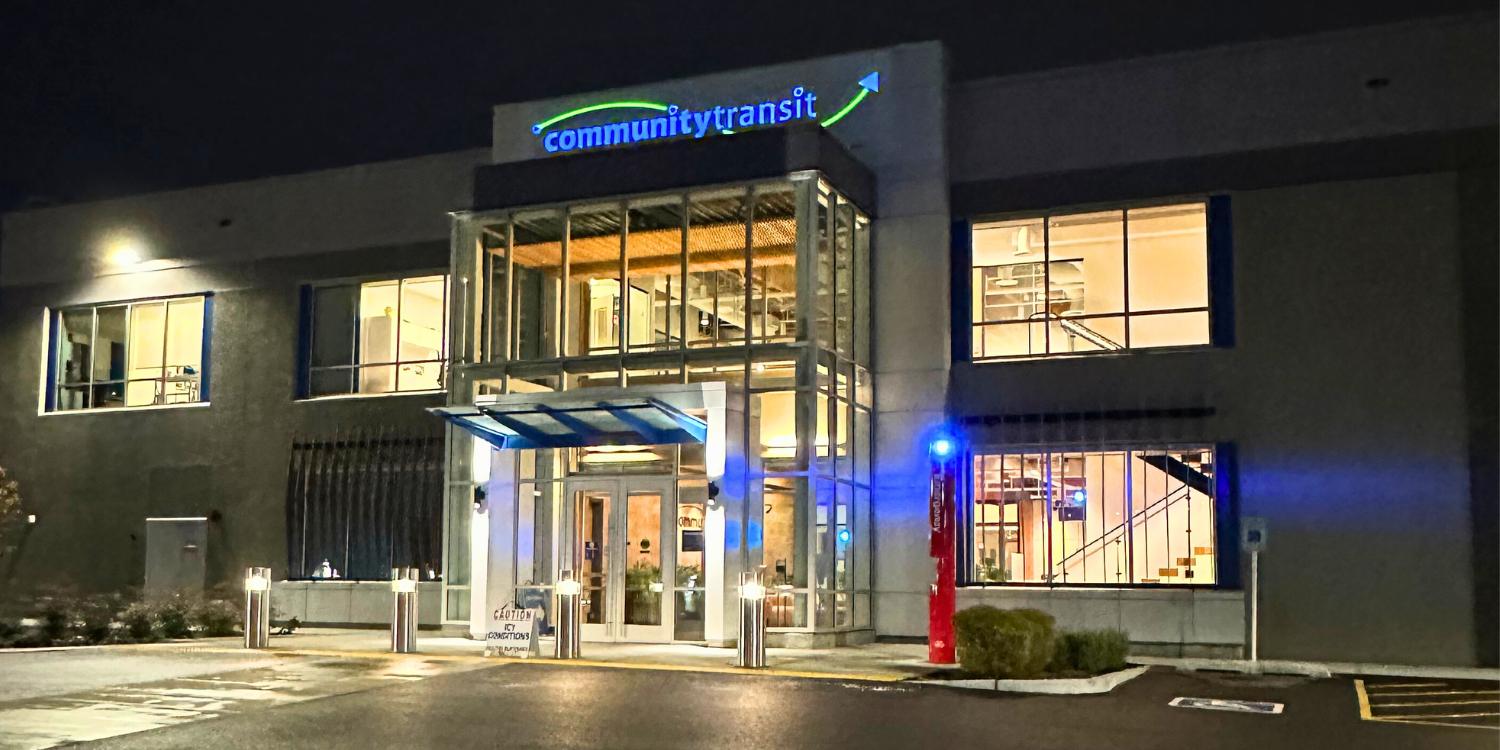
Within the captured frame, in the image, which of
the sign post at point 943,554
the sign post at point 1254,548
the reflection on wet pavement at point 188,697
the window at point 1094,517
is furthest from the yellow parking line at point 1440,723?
the reflection on wet pavement at point 188,697

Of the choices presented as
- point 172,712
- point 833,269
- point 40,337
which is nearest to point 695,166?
point 833,269

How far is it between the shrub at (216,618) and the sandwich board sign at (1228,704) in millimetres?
15946

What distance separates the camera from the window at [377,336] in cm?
2723

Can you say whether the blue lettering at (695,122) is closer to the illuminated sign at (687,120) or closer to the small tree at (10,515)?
the illuminated sign at (687,120)

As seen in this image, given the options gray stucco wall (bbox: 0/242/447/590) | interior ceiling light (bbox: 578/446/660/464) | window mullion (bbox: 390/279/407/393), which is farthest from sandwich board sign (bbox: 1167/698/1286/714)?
window mullion (bbox: 390/279/407/393)

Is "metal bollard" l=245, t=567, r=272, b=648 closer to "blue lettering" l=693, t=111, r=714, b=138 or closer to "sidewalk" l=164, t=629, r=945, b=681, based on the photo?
"sidewalk" l=164, t=629, r=945, b=681

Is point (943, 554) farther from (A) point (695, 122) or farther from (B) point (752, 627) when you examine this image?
(A) point (695, 122)

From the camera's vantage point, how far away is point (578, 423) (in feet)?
71.9

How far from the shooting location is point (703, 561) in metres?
22.1

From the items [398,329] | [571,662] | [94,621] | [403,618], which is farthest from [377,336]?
[571,662]

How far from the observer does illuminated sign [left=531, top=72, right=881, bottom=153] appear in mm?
24219

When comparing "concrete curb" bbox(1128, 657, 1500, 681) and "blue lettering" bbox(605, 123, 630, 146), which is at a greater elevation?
"blue lettering" bbox(605, 123, 630, 146)

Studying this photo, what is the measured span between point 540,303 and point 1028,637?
1155 centimetres

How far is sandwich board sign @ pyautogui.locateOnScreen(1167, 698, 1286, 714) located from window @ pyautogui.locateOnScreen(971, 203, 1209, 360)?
805cm
